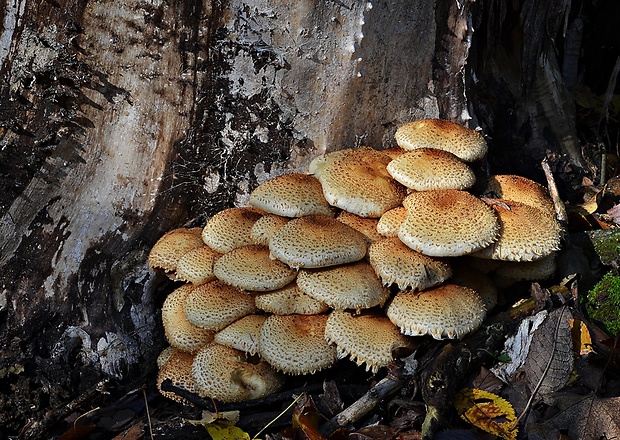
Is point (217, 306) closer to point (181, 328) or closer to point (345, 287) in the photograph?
point (181, 328)

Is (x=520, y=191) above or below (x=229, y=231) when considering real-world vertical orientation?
above

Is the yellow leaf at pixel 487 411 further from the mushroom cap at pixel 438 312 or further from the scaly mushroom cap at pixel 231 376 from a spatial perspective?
the scaly mushroom cap at pixel 231 376

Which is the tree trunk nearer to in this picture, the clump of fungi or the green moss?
the clump of fungi

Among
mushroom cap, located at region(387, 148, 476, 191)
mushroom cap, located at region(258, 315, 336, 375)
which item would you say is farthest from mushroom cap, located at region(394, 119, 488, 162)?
mushroom cap, located at region(258, 315, 336, 375)

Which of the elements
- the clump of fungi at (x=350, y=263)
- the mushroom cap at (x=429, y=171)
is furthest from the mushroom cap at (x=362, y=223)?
the mushroom cap at (x=429, y=171)

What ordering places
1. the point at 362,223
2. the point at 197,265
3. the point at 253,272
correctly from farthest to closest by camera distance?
the point at 197,265
the point at 362,223
the point at 253,272

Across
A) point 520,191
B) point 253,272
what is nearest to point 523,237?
point 520,191

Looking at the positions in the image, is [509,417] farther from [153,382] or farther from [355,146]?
[153,382]
